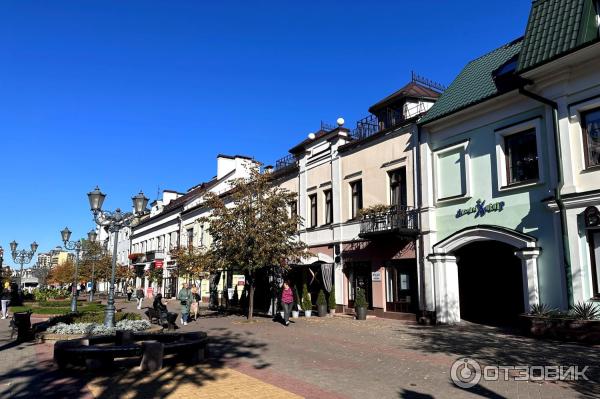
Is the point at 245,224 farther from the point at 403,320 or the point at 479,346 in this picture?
the point at 479,346

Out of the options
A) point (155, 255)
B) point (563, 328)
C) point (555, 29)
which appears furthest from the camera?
point (155, 255)

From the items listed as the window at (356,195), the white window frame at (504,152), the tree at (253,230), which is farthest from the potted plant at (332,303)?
the white window frame at (504,152)

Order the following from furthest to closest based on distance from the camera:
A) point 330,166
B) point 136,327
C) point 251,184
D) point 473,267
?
point 330,166
point 251,184
point 473,267
point 136,327

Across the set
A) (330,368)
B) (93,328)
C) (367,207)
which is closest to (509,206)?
(367,207)

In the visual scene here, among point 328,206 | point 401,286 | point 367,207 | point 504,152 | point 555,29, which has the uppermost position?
point 555,29

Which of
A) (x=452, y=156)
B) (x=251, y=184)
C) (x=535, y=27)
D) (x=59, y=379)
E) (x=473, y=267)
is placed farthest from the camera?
(x=251, y=184)

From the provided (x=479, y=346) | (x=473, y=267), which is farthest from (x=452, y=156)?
(x=479, y=346)

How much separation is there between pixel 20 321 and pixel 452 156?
1579 centimetres

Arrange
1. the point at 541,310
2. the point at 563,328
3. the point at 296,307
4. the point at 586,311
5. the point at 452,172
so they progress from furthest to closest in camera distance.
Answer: the point at 296,307, the point at 452,172, the point at 541,310, the point at 563,328, the point at 586,311

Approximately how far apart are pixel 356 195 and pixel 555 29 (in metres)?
11.1

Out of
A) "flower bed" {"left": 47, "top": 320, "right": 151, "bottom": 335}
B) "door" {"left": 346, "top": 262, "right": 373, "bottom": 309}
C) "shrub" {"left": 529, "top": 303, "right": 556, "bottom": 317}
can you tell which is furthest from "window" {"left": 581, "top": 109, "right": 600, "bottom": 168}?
"flower bed" {"left": 47, "top": 320, "right": 151, "bottom": 335}

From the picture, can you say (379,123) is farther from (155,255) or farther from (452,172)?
(155,255)

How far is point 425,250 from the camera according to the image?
60.0 feet

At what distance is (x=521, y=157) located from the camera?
1567cm
